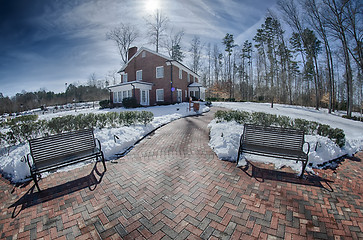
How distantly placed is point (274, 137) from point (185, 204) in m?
3.12

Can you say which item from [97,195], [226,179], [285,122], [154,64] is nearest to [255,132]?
[226,179]

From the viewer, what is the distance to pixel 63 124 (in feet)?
19.7

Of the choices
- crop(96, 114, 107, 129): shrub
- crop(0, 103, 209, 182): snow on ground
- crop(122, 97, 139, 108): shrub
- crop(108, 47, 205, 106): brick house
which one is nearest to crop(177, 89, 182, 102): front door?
crop(108, 47, 205, 106): brick house

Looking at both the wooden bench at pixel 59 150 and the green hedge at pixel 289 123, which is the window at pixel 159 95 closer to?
the green hedge at pixel 289 123

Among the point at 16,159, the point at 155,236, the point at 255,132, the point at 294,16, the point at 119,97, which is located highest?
the point at 294,16

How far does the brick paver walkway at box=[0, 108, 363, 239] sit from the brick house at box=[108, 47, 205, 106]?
53.8ft

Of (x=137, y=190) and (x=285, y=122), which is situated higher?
(x=285, y=122)

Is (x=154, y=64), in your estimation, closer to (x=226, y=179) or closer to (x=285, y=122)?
(x=285, y=122)

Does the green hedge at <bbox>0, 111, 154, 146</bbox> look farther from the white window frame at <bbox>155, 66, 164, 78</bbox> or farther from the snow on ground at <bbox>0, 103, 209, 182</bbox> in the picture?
the white window frame at <bbox>155, 66, 164, 78</bbox>

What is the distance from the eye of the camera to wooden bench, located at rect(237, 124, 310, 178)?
364 cm

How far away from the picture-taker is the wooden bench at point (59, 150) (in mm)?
3125

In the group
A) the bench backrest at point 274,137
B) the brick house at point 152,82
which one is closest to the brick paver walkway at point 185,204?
the bench backrest at point 274,137

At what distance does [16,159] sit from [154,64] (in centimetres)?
1857

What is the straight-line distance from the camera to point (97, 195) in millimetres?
2797
